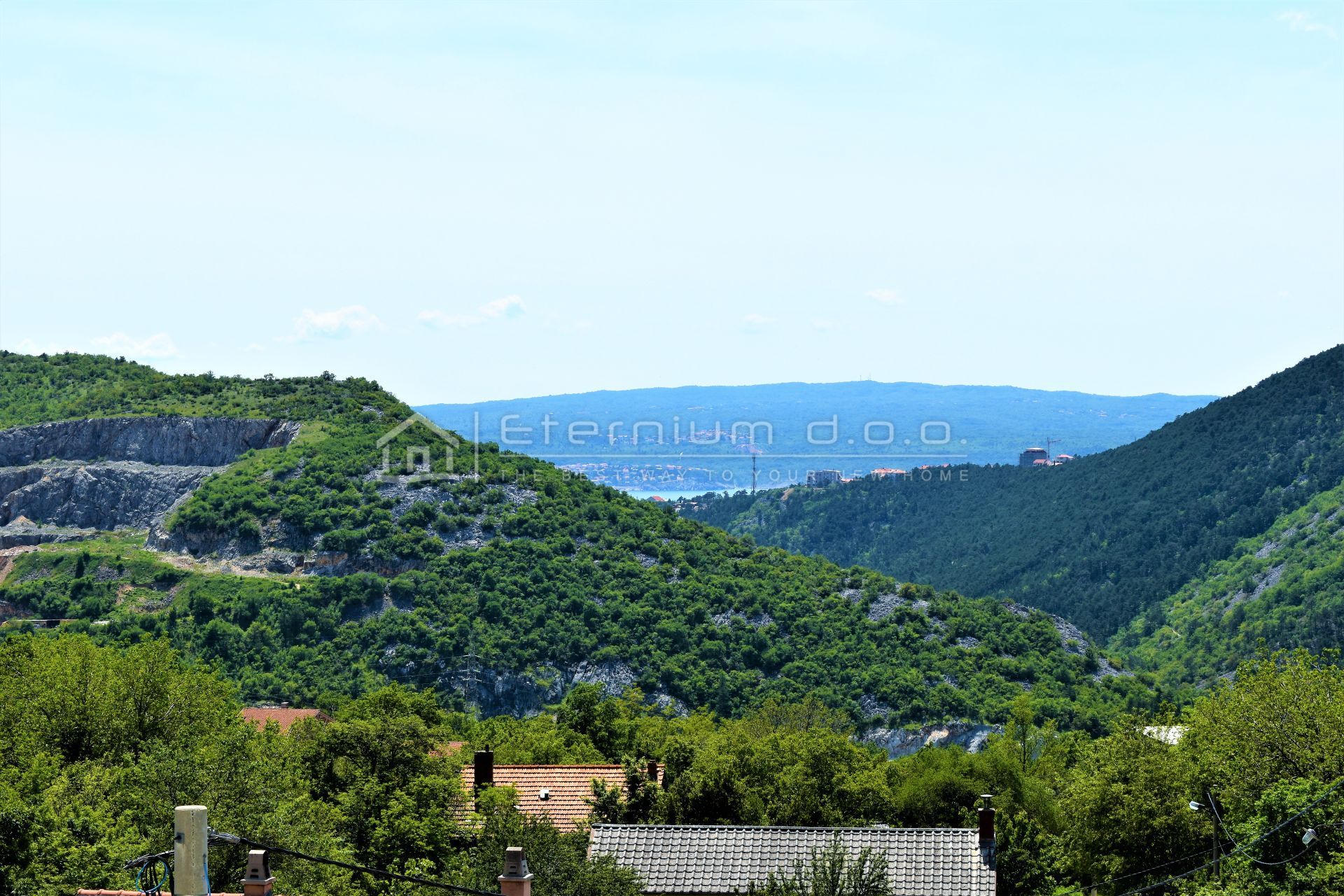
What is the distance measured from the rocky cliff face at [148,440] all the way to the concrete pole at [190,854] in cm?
10769

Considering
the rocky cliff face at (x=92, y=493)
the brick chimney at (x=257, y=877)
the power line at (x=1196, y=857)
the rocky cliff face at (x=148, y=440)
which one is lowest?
the power line at (x=1196, y=857)

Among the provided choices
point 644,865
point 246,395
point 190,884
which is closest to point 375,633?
point 246,395

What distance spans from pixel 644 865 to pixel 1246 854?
12581mm

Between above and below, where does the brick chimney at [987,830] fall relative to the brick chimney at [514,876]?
below

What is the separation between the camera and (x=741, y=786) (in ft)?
149

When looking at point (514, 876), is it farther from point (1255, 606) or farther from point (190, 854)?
point (1255, 606)

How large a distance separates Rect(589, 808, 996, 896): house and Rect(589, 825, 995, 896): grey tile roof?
0.02m

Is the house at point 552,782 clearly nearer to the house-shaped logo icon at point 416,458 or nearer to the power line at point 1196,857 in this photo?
the power line at point 1196,857

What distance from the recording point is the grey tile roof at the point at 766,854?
33250mm

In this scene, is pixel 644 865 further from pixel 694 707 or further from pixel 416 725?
pixel 694 707

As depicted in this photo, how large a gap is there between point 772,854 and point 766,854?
0.45 feet

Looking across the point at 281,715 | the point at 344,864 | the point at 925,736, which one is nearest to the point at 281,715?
the point at 281,715

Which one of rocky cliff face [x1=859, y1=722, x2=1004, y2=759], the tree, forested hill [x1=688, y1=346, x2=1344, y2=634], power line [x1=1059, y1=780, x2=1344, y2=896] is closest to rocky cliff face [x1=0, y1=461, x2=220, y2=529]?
rocky cliff face [x1=859, y1=722, x2=1004, y2=759]

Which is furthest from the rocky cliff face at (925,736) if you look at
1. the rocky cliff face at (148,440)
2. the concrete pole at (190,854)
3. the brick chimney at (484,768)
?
the concrete pole at (190,854)
